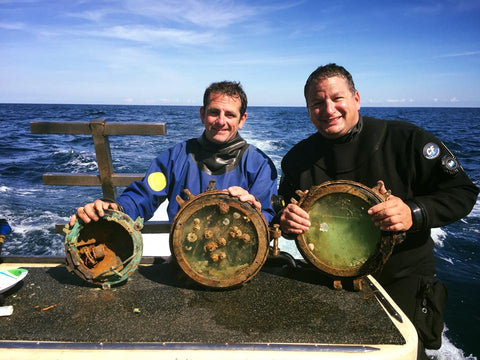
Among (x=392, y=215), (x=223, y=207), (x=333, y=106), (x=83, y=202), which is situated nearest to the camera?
(x=392, y=215)

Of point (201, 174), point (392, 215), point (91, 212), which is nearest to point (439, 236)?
point (392, 215)

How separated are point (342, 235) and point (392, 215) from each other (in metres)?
0.36

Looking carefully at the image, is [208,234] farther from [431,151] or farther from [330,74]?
[431,151]

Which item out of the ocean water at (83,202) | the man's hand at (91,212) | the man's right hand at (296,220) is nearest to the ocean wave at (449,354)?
the ocean water at (83,202)

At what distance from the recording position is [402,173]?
2.44 metres

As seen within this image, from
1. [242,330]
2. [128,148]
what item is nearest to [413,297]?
[242,330]

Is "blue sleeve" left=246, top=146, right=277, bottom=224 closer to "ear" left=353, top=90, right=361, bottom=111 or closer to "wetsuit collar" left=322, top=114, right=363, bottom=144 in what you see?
"wetsuit collar" left=322, top=114, right=363, bottom=144

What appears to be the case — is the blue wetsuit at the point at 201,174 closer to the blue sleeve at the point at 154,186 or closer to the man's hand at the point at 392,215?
the blue sleeve at the point at 154,186

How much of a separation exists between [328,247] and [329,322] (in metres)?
0.50

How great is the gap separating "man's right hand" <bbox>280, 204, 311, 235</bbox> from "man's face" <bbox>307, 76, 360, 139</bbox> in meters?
0.65

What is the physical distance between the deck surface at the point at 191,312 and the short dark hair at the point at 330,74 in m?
1.39

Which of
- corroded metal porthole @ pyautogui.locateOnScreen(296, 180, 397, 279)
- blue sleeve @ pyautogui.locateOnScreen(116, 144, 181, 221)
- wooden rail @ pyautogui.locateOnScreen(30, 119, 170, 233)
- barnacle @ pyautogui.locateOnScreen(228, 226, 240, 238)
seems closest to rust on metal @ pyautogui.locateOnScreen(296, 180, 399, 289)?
corroded metal porthole @ pyautogui.locateOnScreen(296, 180, 397, 279)

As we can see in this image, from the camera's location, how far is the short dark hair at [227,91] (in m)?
2.62

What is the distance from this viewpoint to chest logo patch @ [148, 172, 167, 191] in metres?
2.71
